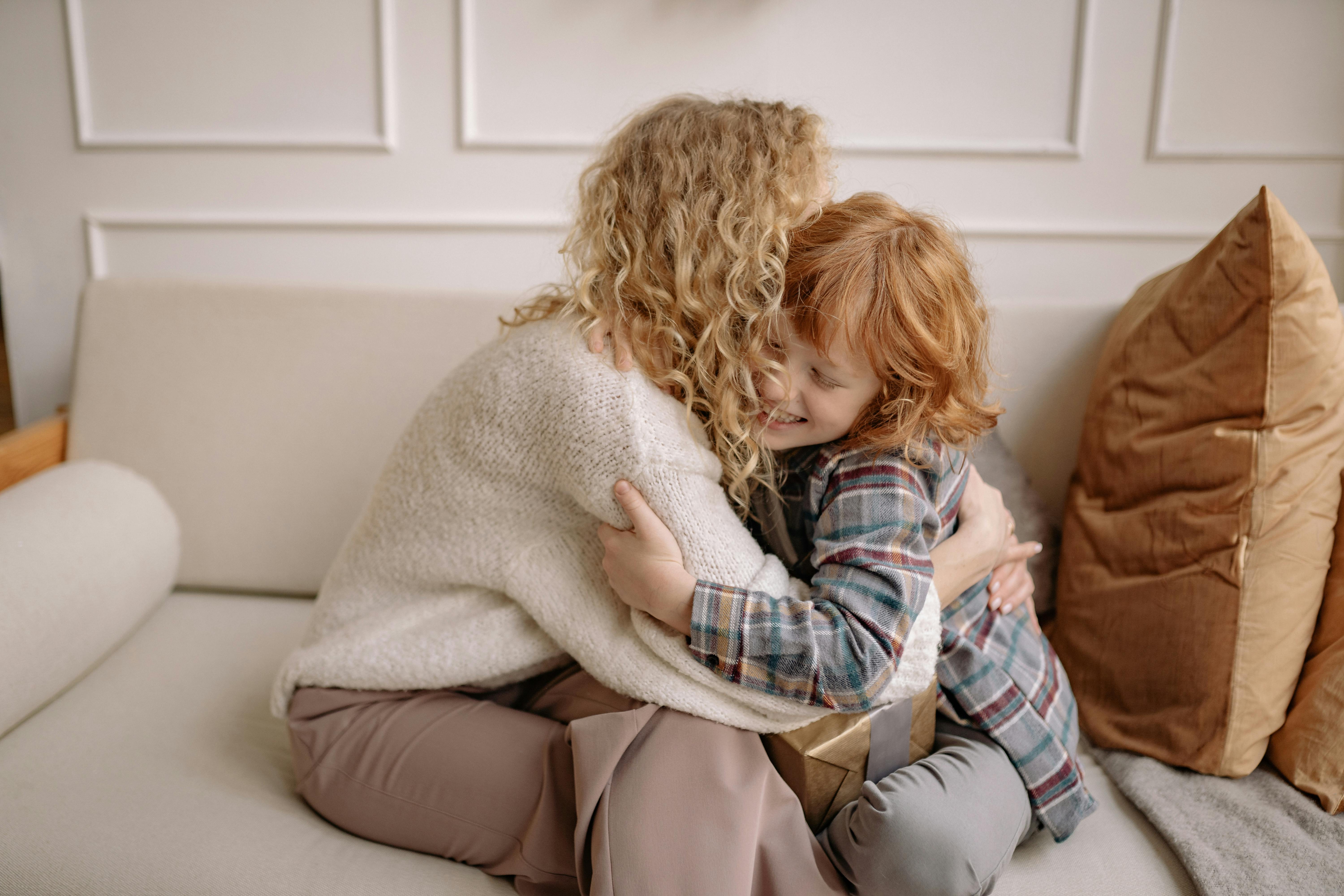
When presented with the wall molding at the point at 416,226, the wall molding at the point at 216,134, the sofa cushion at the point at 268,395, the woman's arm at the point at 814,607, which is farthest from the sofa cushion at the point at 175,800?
the wall molding at the point at 216,134

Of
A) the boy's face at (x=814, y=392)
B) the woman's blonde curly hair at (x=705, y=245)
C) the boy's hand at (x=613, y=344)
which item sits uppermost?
the woman's blonde curly hair at (x=705, y=245)

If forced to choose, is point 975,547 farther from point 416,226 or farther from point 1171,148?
point 416,226

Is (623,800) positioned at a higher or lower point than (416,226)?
lower

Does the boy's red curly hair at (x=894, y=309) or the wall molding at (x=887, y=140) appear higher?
the wall molding at (x=887, y=140)

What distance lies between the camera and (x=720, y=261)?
846 millimetres

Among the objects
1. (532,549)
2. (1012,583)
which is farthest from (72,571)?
(1012,583)

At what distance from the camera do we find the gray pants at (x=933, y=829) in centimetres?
79

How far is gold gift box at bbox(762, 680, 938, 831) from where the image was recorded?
0.85m

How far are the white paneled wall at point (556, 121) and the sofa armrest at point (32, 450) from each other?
0.37m

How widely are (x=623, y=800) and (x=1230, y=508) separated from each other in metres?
0.80

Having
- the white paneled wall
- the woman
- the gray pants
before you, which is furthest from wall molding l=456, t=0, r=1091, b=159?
the gray pants

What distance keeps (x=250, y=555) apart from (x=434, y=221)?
69 centimetres

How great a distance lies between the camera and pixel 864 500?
87 centimetres

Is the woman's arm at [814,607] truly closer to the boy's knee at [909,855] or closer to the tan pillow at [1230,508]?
the boy's knee at [909,855]
